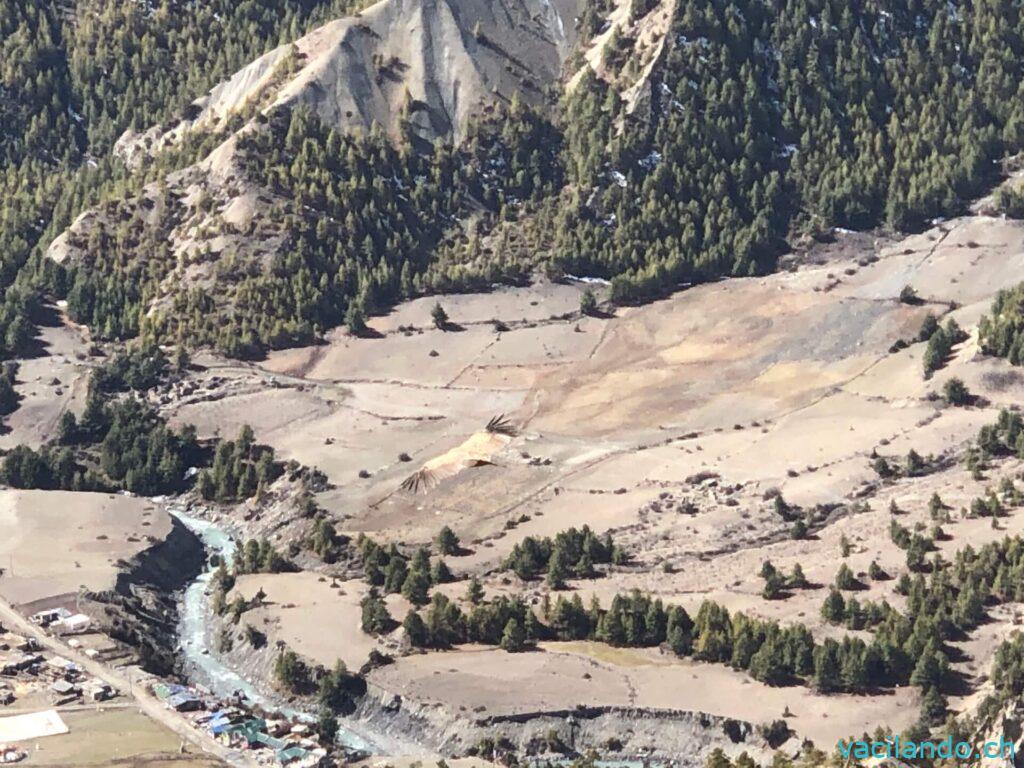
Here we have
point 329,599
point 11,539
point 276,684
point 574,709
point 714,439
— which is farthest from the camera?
point 714,439

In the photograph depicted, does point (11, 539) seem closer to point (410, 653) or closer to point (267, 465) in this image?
point (267, 465)

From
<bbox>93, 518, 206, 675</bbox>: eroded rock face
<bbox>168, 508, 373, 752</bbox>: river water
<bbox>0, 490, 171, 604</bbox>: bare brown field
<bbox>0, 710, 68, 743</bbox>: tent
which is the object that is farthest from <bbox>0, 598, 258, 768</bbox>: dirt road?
<bbox>168, 508, 373, 752</bbox>: river water

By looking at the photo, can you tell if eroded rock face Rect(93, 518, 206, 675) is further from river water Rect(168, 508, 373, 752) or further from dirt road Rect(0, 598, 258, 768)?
dirt road Rect(0, 598, 258, 768)

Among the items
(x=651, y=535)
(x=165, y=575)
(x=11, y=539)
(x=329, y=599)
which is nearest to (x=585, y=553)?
(x=651, y=535)

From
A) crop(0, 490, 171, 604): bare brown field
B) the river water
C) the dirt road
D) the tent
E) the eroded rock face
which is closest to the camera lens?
the tent

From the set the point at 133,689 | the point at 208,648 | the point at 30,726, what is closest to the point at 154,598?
the point at 208,648
